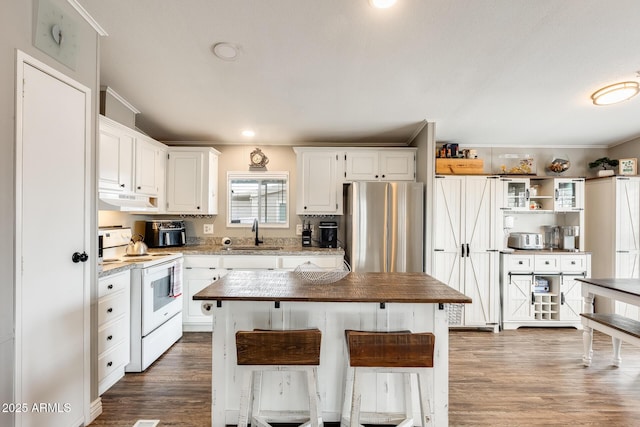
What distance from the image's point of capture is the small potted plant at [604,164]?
3.59 meters

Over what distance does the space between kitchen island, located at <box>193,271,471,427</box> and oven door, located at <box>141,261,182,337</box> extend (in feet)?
3.78

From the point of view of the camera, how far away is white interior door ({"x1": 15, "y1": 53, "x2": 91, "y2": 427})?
1.35m

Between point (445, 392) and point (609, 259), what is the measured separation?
342 cm

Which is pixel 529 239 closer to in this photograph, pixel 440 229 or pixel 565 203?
pixel 565 203

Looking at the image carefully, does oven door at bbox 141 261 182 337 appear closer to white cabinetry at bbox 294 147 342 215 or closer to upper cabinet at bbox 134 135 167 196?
upper cabinet at bbox 134 135 167 196

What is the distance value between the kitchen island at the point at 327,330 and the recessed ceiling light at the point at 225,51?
59.9 inches

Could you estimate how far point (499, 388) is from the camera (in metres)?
2.21

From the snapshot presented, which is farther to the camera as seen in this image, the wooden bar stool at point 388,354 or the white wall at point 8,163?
the wooden bar stool at point 388,354

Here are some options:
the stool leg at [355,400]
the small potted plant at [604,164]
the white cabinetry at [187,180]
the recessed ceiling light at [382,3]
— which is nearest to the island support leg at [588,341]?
the small potted plant at [604,164]

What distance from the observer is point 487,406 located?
1.99 m

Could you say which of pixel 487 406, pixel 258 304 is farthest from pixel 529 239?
pixel 258 304

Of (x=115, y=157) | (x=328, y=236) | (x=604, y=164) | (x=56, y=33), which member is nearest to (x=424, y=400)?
(x=328, y=236)

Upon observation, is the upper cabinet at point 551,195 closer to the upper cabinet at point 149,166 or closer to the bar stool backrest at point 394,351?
the bar stool backrest at point 394,351

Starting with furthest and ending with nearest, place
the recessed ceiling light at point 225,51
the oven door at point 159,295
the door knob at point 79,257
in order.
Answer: the oven door at point 159,295
the recessed ceiling light at point 225,51
the door knob at point 79,257
